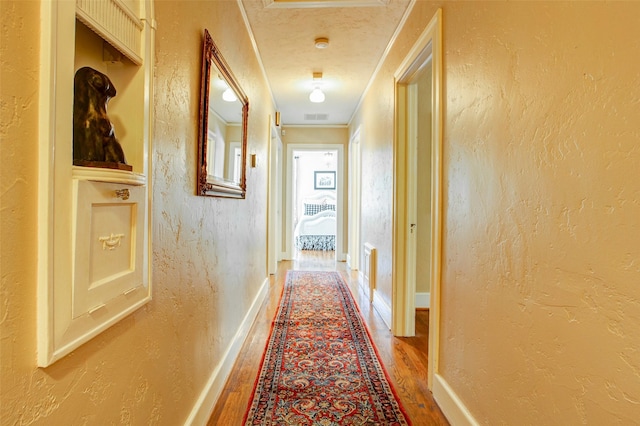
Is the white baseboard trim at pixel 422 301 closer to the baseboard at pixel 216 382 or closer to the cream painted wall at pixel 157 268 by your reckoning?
the baseboard at pixel 216 382

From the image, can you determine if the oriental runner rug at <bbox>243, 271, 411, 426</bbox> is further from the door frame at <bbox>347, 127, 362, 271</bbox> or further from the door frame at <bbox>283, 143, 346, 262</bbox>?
the door frame at <bbox>283, 143, 346, 262</bbox>

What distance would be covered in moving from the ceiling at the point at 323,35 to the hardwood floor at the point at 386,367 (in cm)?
233

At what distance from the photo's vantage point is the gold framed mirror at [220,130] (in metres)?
1.53

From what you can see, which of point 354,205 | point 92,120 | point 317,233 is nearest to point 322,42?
point 92,120

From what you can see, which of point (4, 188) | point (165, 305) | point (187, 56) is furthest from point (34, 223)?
point (187, 56)

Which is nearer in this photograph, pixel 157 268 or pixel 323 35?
pixel 157 268

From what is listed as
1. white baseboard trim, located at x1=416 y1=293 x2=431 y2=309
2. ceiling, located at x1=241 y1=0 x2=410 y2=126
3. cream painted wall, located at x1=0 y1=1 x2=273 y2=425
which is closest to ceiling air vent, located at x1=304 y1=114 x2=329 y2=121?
ceiling, located at x1=241 y1=0 x2=410 y2=126

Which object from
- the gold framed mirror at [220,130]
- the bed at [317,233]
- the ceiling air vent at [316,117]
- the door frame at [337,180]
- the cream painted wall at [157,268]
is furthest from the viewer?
the bed at [317,233]

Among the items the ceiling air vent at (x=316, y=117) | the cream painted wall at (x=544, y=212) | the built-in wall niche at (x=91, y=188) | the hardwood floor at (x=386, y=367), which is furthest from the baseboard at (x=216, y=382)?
the ceiling air vent at (x=316, y=117)

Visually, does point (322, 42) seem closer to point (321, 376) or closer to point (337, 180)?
point (321, 376)

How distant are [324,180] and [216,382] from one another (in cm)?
820

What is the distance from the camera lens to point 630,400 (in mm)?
721

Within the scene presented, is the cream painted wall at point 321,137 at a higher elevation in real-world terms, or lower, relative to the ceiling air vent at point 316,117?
lower

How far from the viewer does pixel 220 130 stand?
1.85 meters
